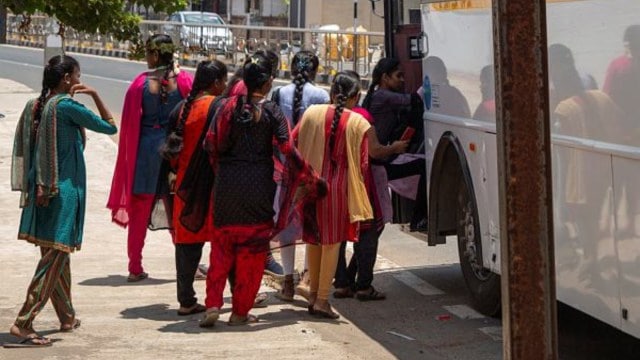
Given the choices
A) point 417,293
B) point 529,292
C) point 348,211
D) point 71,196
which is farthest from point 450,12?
point 529,292

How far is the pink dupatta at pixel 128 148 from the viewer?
30.6 feet

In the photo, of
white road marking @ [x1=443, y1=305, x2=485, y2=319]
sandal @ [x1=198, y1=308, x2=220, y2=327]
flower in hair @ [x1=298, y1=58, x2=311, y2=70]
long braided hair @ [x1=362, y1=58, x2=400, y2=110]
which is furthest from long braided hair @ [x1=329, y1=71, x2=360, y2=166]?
white road marking @ [x1=443, y1=305, x2=485, y2=319]

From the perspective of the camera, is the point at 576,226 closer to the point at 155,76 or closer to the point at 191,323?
the point at 191,323

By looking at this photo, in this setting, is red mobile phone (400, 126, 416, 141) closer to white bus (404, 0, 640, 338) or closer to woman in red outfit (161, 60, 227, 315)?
white bus (404, 0, 640, 338)

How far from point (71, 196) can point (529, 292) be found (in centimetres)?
377

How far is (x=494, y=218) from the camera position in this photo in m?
7.86

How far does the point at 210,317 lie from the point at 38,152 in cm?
149

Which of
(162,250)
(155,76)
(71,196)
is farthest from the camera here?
(162,250)

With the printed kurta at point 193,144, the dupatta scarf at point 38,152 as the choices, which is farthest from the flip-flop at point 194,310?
the dupatta scarf at point 38,152

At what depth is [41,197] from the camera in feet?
23.7

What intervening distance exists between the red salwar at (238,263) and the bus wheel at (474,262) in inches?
53.8

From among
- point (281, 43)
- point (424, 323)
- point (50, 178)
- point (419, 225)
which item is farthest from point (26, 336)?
point (281, 43)

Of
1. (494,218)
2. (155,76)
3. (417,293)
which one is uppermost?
(155,76)

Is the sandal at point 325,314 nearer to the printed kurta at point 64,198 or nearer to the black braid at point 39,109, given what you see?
the printed kurta at point 64,198
